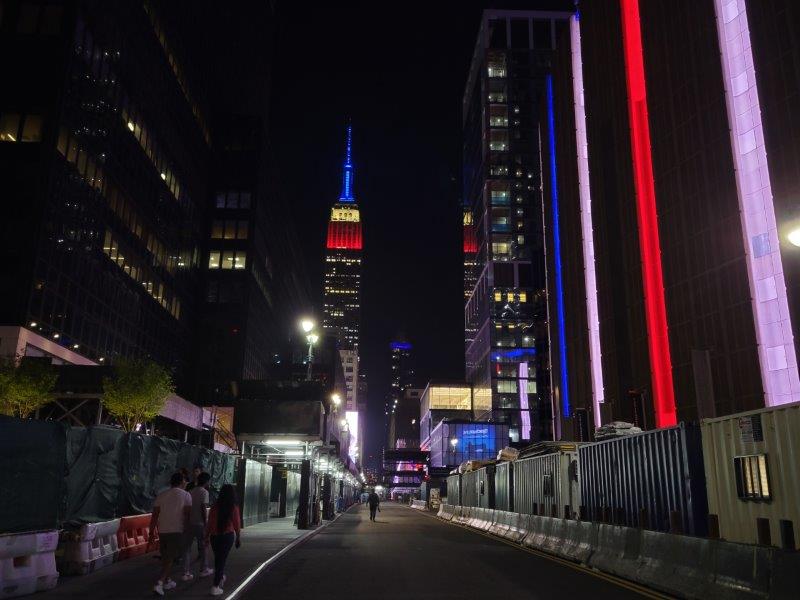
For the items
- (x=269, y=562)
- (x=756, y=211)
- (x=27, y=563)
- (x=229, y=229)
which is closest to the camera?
(x=27, y=563)

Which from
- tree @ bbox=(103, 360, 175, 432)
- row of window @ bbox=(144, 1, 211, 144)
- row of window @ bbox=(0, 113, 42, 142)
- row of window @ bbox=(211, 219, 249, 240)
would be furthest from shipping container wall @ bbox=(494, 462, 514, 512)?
row of window @ bbox=(211, 219, 249, 240)

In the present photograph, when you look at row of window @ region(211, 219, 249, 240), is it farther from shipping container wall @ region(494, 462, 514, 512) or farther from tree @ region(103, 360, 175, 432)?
shipping container wall @ region(494, 462, 514, 512)

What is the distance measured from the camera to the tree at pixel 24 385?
2775 centimetres

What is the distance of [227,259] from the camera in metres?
73.4

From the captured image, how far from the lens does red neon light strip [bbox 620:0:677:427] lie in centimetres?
4234

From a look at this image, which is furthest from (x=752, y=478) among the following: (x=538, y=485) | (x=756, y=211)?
(x=756, y=211)

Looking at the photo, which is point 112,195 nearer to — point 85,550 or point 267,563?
point 267,563

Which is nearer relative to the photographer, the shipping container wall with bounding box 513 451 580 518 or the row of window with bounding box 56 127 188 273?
the shipping container wall with bounding box 513 451 580 518

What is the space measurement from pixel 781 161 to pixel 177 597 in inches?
1284

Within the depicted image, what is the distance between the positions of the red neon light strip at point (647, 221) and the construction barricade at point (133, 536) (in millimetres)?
33914

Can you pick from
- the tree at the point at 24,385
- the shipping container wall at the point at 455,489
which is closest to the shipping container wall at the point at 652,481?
the tree at the point at 24,385

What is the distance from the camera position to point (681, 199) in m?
40.5

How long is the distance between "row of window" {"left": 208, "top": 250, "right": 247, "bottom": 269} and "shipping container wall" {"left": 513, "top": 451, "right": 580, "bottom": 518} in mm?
54635

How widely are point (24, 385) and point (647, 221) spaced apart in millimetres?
38425
